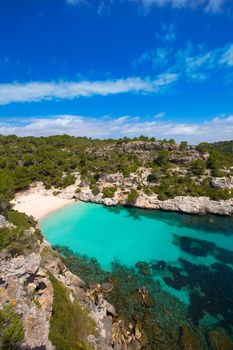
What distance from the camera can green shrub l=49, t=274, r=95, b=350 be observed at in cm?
832

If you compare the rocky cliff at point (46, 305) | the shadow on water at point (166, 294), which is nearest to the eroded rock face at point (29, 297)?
the rocky cliff at point (46, 305)

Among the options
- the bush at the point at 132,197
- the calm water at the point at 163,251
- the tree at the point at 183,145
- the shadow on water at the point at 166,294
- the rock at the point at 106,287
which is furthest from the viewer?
the tree at the point at 183,145

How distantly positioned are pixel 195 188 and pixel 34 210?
90.3ft

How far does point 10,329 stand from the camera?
662 centimetres

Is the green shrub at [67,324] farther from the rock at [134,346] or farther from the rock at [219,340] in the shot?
the rock at [219,340]

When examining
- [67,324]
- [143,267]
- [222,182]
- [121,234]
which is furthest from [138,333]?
[222,182]

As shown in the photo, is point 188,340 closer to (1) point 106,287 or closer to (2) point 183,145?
(1) point 106,287

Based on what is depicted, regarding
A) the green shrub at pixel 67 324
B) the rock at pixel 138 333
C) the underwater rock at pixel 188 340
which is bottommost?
the underwater rock at pixel 188 340

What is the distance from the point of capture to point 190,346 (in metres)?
11.3

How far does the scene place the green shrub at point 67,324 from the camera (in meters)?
8.32

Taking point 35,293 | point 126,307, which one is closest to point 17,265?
point 35,293

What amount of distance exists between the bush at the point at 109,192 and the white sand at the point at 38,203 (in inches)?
247

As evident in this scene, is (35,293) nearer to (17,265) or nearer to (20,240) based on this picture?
(17,265)

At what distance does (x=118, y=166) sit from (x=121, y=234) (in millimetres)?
23072
